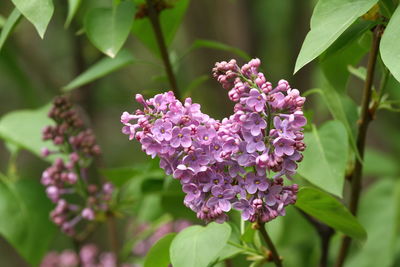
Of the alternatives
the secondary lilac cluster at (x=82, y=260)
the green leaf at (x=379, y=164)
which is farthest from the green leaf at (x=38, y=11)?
the green leaf at (x=379, y=164)

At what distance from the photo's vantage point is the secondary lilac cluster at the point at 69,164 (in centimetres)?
166

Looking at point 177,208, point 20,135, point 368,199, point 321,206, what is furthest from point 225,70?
point 368,199

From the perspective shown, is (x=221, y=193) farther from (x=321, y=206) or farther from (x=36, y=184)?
(x=36, y=184)

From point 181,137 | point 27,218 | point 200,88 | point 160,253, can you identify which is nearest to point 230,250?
point 160,253

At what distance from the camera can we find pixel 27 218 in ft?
6.17

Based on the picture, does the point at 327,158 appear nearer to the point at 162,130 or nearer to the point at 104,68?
the point at 162,130

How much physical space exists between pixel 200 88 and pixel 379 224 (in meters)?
1.07

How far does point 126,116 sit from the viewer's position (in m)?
1.07

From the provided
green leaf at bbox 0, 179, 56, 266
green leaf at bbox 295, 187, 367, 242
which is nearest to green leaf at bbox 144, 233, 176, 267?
green leaf at bbox 295, 187, 367, 242

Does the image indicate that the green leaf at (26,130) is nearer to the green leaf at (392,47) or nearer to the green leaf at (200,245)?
the green leaf at (200,245)

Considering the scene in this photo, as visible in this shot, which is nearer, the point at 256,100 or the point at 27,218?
the point at 256,100

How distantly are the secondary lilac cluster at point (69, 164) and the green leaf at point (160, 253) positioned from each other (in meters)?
0.46

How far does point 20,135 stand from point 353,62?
0.90 m

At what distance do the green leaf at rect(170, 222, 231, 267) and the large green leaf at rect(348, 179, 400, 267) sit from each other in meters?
0.90
